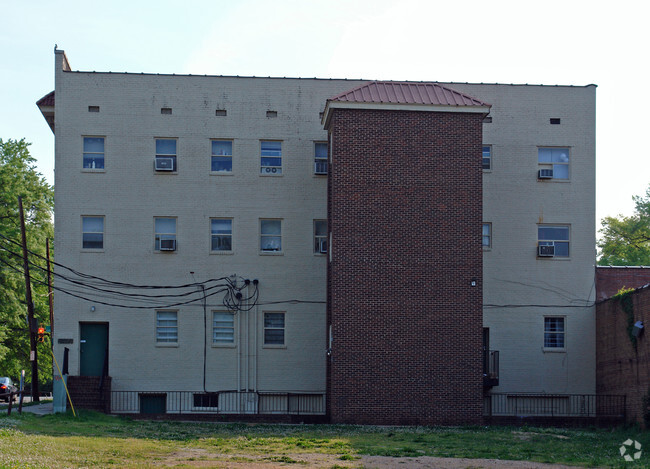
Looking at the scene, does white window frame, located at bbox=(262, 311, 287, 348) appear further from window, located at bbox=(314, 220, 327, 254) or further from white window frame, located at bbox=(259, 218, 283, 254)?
window, located at bbox=(314, 220, 327, 254)

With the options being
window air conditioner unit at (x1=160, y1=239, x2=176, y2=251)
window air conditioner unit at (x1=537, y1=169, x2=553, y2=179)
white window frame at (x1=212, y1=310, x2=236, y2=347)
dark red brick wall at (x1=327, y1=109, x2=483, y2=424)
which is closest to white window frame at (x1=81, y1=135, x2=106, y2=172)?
window air conditioner unit at (x1=160, y1=239, x2=176, y2=251)

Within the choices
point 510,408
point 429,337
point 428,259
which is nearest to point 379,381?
point 429,337

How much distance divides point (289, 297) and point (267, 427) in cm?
667

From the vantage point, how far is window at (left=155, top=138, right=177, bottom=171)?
33625mm

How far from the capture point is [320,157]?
34.4 meters

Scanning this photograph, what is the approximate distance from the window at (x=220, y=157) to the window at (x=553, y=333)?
1330 cm

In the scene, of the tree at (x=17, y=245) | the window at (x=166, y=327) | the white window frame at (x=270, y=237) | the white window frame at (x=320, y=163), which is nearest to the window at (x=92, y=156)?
the window at (x=166, y=327)

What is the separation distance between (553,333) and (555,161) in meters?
6.59

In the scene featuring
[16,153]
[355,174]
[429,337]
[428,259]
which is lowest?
[429,337]

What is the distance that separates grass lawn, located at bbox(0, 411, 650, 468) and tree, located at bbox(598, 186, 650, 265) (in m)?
30.4

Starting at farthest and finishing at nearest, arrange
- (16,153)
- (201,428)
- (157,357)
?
(16,153), (157,357), (201,428)

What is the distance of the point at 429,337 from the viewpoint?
97.6ft

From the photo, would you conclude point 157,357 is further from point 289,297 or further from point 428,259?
point 428,259

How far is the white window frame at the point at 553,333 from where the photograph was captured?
34219 mm
